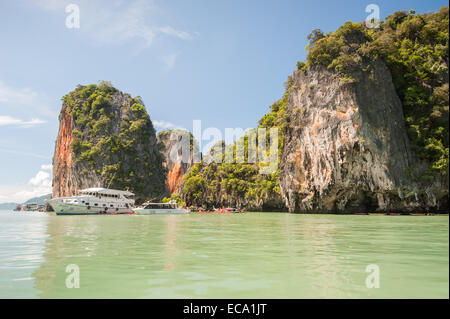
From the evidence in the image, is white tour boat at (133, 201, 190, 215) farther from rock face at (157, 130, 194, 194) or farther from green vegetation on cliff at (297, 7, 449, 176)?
rock face at (157, 130, 194, 194)

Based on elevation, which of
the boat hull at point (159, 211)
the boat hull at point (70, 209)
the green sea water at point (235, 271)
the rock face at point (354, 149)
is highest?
the rock face at point (354, 149)

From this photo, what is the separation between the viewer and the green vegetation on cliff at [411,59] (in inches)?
1122

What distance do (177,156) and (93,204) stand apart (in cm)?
5318

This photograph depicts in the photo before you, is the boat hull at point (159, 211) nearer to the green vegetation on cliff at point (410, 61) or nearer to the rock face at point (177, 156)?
the green vegetation on cliff at point (410, 61)

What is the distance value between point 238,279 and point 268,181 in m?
40.8

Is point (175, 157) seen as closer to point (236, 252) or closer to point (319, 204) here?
point (319, 204)

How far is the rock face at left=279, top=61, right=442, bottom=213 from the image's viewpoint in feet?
94.9

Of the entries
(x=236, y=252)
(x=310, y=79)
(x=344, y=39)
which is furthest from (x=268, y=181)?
(x=236, y=252)

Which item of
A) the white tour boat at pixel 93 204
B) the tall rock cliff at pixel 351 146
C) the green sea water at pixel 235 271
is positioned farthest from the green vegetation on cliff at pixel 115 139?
the green sea water at pixel 235 271

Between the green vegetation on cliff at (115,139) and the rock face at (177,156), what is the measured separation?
16097mm

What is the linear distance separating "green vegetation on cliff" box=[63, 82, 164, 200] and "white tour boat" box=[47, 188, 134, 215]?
59.6 ft

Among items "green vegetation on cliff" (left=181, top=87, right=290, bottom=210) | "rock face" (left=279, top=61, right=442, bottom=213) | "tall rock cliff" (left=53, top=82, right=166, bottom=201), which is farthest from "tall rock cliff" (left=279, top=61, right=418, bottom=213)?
"tall rock cliff" (left=53, top=82, right=166, bottom=201)

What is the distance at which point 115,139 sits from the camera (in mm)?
68125

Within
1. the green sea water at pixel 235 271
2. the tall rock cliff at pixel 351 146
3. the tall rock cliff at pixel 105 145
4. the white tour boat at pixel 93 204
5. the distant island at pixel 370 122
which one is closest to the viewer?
the green sea water at pixel 235 271
